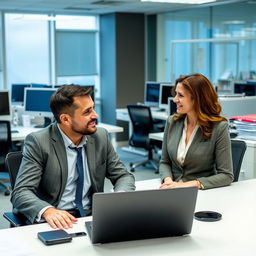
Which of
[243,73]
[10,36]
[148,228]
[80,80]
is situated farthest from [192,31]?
[148,228]

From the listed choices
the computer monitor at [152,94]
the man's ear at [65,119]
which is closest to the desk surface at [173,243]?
the man's ear at [65,119]

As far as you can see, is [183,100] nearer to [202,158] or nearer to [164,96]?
[202,158]

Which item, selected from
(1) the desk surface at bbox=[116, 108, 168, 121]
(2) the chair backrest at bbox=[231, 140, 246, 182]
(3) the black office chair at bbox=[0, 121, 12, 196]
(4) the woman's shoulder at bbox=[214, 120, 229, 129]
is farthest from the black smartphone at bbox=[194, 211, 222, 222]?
(1) the desk surface at bbox=[116, 108, 168, 121]

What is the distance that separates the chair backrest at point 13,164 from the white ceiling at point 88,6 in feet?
16.8

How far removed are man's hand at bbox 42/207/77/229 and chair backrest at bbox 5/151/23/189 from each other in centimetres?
49

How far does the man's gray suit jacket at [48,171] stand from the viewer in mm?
2318

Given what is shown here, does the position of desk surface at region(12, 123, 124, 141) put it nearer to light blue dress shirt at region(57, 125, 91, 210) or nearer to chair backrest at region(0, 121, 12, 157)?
chair backrest at region(0, 121, 12, 157)

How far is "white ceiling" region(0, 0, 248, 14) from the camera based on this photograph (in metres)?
7.42

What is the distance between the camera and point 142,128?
6719 mm

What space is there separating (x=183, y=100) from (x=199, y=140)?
26 centimetres

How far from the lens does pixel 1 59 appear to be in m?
8.40

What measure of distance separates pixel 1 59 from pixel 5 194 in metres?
3.66

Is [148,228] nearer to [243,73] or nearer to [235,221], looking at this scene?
[235,221]

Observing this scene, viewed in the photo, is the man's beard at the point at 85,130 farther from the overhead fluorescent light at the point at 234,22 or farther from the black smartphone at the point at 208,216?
the overhead fluorescent light at the point at 234,22
